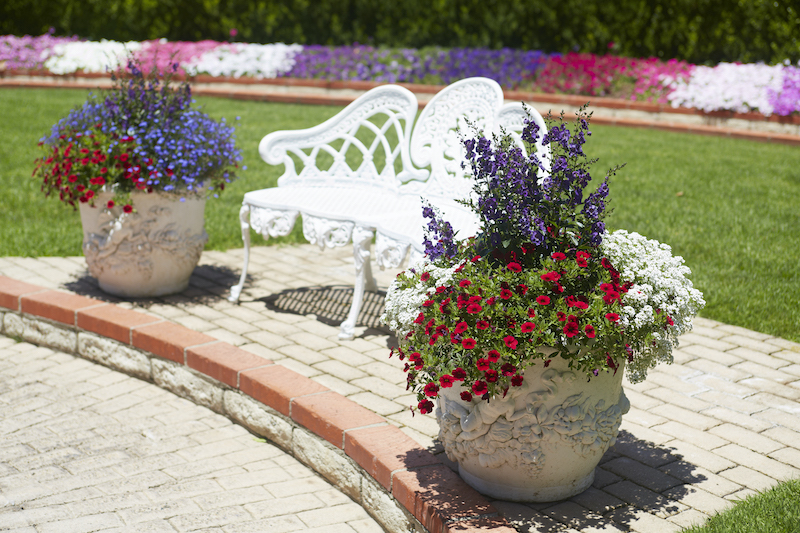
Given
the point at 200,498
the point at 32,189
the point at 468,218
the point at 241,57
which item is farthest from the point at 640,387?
the point at 241,57

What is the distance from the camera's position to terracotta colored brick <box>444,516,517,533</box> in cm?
253

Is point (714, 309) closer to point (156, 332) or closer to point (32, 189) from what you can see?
point (156, 332)

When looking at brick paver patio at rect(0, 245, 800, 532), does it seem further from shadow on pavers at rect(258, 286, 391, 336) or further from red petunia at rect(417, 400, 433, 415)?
red petunia at rect(417, 400, 433, 415)

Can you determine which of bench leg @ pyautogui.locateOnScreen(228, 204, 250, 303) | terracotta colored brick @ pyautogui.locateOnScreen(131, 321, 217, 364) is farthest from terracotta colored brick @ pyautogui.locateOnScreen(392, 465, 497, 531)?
bench leg @ pyautogui.locateOnScreen(228, 204, 250, 303)

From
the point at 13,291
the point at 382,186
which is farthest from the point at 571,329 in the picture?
the point at 13,291

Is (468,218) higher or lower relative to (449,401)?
higher

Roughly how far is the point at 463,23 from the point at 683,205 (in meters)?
8.61

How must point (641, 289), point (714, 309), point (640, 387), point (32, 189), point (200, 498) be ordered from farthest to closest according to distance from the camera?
point (32, 189), point (714, 309), point (640, 387), point (200, 498), point (641, 289)

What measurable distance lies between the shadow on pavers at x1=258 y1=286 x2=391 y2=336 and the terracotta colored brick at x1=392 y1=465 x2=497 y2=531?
1662 mm

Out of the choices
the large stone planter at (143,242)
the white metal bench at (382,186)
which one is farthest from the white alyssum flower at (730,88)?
the large stone planter at (143,242)

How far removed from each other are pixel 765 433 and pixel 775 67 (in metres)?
10.0

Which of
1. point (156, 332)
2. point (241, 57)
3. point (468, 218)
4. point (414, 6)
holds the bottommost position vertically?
point (156, 332)

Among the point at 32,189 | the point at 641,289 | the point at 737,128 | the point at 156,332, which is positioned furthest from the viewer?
the point at 737,128

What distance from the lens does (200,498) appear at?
125 inches
